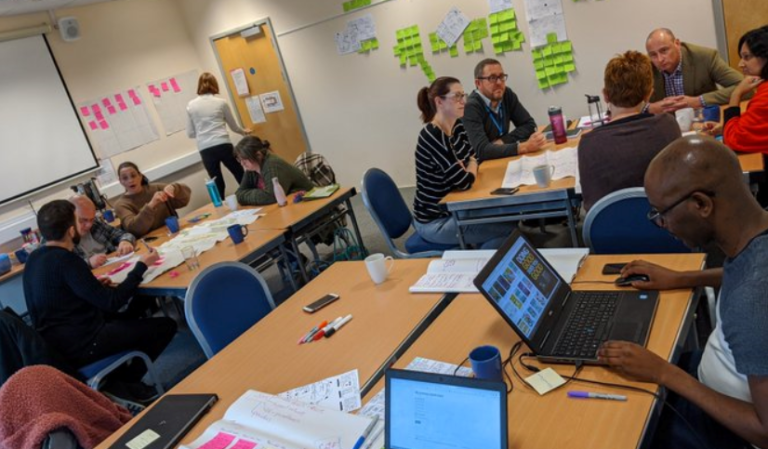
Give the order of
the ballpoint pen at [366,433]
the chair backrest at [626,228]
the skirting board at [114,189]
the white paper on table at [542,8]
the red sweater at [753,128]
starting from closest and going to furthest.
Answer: the ballpoint pen at [366,433]
the chair backrest at [626,228]
the red sweater at [753,128]
the white paper on table at [542,8]
the skirting board at [114,189]

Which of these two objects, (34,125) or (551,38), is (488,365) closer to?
(551,38)

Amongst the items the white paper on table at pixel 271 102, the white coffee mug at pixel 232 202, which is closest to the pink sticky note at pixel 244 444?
the white coffee mug at pixel 232 202

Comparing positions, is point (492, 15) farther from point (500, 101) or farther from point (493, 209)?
point (493, 209)

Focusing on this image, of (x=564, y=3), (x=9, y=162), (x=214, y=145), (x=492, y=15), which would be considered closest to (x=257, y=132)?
(x=214, y=145)

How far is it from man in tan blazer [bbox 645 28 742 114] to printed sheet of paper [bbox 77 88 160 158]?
5.43 metres

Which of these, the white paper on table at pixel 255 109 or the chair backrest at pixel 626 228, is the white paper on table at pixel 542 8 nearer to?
the chair backrest at pixel 626 228

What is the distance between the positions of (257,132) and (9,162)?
8.99 feet

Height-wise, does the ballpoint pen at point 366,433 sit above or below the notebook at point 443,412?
below

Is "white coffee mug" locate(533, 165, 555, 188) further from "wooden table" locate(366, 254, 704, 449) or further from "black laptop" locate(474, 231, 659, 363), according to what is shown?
"black laptop" locate(474, 231, 659, 363)

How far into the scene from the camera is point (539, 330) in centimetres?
148

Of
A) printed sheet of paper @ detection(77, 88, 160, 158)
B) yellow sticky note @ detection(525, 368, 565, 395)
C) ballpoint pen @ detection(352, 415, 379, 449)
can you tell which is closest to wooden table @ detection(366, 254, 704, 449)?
yellow sticky note @ detection(525, 368, 565, 395)

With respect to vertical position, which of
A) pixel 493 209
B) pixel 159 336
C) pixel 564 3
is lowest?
pixel 159 336

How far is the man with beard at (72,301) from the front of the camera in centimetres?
270

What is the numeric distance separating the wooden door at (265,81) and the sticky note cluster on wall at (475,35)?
2342mm
